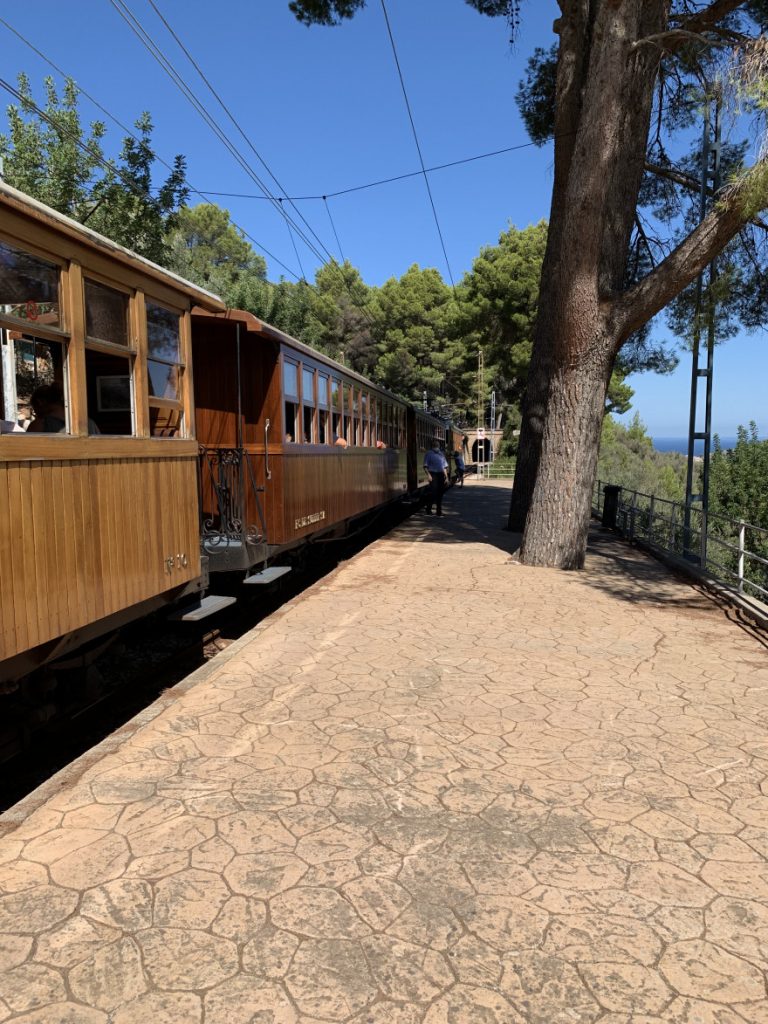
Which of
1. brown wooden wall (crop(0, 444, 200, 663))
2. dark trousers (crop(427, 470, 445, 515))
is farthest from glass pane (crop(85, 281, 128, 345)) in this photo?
dark trousers (crop(427, 470, 445, 515))

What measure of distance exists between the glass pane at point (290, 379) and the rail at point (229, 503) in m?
0.93

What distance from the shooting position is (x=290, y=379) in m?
8.26

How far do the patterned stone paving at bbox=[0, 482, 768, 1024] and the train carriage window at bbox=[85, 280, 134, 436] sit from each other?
6.13 ft

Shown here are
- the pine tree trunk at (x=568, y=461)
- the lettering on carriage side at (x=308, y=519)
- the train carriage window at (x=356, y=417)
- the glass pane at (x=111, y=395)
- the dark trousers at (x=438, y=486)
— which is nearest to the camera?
the glass pane at (x=111, y=395)

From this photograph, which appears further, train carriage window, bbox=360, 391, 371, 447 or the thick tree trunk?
train carriage window, bbox=360, 391, 371, 447

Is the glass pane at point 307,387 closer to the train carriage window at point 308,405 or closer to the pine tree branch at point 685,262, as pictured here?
the train carriage window at point 308,405

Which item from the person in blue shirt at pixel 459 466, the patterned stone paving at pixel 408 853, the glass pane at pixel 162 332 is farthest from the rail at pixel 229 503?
the person in blue shirt at pixel 459 466

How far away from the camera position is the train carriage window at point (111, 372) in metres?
4.52

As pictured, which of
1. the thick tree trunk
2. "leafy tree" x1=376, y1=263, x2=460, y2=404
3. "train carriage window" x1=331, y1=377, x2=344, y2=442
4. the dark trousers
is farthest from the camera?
"leafy tree" x1=376, y1=263, x2=460, y2=404

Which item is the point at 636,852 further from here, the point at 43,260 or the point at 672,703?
the point at 43,260

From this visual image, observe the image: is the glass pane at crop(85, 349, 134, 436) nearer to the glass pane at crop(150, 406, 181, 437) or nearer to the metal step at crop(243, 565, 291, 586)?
the glass pane at crop(150, 406, 181, 437)

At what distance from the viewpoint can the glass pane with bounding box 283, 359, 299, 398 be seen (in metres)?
8.02

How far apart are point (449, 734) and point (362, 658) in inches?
65.6

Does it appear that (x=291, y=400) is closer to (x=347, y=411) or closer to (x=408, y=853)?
(x=347, y=411)
